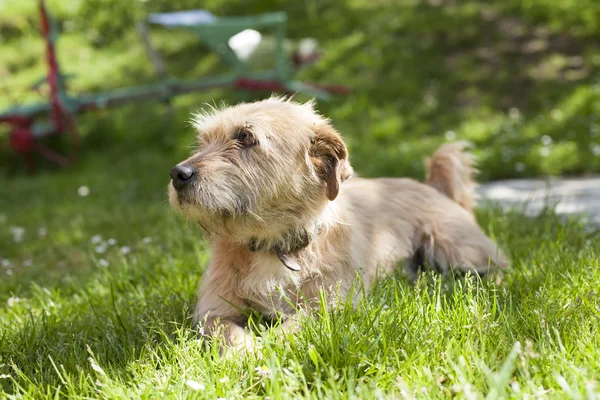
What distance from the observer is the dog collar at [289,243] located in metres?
2.96

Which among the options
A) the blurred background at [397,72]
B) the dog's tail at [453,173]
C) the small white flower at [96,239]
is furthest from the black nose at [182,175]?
the blurred background at [397,72]

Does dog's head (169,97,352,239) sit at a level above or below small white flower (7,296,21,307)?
above

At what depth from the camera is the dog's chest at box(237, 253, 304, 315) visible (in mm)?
2902

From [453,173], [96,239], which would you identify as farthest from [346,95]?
[453,173]

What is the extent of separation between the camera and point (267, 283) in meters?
2.89

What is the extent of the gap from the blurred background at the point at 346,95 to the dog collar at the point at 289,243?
1.57m

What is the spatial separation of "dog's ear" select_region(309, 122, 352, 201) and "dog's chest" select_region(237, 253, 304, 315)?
16.3 inches

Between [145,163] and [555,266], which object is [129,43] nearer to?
[145,163]

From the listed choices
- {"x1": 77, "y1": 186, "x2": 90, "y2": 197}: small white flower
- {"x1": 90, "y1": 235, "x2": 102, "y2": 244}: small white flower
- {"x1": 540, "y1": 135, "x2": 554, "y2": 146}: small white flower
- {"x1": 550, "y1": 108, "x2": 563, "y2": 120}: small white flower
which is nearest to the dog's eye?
{"x1": 90, "y1": 235, "x2": 102, "y2": 244}: small white flower

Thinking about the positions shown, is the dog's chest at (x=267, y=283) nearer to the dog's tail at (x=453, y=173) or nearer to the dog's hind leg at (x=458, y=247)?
the dog's hind leg at (x=458, y=247)

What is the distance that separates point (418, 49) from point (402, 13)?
1.25m

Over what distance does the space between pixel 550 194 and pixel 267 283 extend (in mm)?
3462

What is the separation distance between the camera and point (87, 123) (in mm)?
9227

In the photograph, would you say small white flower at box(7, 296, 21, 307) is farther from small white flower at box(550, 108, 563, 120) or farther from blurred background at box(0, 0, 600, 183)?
small white flower at box(550, 108, 563, 120)
